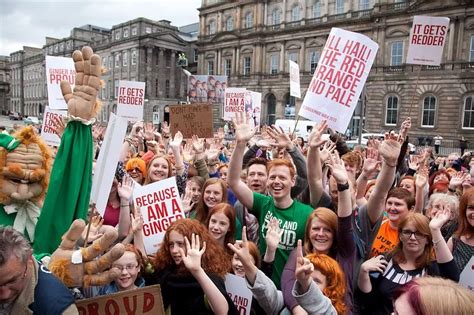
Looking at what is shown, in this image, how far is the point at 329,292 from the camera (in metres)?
2.47

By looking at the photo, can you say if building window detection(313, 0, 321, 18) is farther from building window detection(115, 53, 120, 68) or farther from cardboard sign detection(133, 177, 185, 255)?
cardboard sign detection(133, 177, 185, 255)

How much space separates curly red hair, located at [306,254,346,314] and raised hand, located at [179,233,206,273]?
0.74m

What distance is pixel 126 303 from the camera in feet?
7.22

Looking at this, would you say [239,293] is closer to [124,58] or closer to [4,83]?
[124,58]

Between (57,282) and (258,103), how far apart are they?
10636 mm

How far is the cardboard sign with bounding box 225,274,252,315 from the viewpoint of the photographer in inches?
108

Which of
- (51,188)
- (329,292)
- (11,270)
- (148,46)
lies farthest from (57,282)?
(148,46)

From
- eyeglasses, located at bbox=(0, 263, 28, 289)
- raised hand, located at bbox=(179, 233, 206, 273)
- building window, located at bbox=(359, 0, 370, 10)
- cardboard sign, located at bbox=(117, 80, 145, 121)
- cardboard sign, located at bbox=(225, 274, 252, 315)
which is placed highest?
building window, located at bbox=(359, 0, 370, 10)

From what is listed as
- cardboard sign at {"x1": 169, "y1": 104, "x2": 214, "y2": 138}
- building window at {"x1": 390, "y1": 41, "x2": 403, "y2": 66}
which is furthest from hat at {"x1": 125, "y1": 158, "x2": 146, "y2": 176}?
building window at {"x1": 390, "y1": 41, "x2": 403, "y2": 66}

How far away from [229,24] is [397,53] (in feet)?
68.3

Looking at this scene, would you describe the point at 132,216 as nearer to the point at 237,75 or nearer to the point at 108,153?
the point at 108,153

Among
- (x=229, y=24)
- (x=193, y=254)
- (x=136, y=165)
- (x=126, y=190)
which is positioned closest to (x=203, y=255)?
(x=193, y=254)

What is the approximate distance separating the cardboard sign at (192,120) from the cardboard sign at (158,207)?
3.18 meters

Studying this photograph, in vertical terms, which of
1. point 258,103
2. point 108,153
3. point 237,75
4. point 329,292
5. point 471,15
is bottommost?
point 329,292
